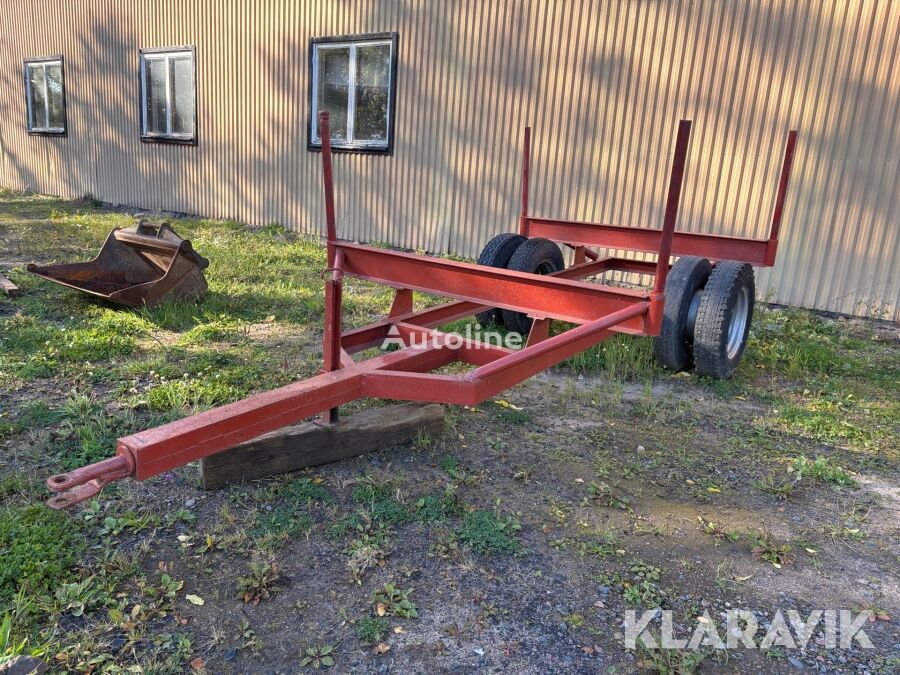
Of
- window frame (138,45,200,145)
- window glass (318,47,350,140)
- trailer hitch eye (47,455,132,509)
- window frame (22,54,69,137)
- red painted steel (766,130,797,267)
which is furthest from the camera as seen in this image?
window frame (22,54,69,137)

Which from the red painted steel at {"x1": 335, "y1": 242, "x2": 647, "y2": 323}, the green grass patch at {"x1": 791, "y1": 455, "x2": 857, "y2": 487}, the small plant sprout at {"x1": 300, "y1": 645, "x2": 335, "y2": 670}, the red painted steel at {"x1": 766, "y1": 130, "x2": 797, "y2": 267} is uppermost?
the red painted steel at {"x1": 766, "y1": 130, "x2": 797, "y2": 267}

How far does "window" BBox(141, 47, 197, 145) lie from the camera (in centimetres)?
1138

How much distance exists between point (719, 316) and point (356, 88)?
265 inches

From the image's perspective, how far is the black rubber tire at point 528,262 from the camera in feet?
16.9

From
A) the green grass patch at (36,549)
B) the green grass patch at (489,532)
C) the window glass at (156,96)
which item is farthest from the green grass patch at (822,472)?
the window glass at (156,96)

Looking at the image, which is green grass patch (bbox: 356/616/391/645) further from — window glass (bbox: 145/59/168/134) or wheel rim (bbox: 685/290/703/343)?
window glass (bbox: 145/59/168/134)

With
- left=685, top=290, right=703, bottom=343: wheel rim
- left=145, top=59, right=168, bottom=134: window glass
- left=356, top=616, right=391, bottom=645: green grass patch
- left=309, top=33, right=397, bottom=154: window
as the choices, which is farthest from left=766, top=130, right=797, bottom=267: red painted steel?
left=145, top=59, right=168, bottom=134: window glass

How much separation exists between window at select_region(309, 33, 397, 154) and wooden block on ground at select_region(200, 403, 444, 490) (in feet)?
20.9

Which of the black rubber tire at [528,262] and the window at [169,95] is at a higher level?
the window at [169,95]

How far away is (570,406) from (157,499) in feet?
7.79

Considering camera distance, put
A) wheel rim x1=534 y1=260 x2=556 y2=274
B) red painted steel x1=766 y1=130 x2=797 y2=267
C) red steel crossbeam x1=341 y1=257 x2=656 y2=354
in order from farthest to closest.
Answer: wheel rim x1=534 y1=260 x2=556 y2=274 < red painted steel x1=766 y1=130 x2=797 y2=267 < red steel crossbeam x1=341 y1=257 x2=656 y2=354

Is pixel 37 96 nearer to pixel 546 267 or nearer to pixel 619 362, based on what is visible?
pixel 546 267

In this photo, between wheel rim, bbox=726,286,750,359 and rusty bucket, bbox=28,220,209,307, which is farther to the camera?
rusty bucket, bbox=28,220,209,307

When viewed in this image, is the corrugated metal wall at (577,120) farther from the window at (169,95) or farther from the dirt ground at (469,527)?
the dirt ground at (469,527)
